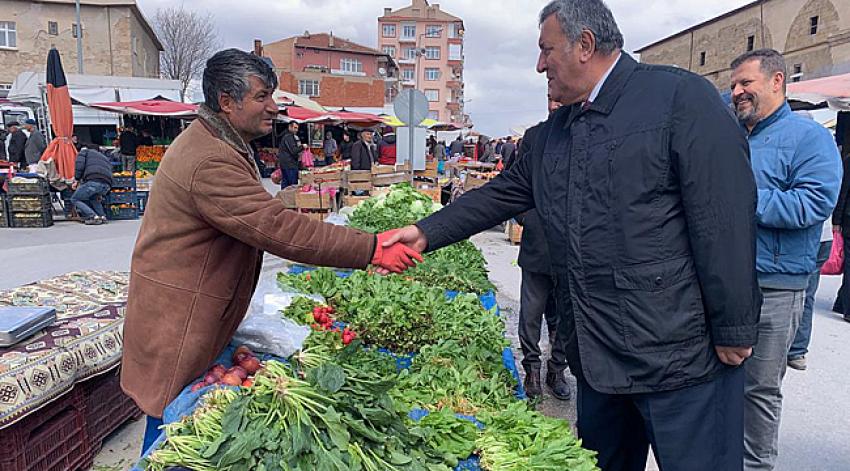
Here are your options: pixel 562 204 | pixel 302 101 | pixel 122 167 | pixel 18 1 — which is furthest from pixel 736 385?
pixel 18 1

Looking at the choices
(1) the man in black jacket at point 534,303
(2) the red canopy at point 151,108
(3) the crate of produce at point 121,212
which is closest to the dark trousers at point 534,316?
(1) the man in black jacket at point 534,303

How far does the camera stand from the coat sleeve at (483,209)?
8.88 feet

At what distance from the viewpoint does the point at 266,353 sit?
2.79 m

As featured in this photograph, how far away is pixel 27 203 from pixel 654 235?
12.2 meters

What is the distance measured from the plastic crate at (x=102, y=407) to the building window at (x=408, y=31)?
3551 inches

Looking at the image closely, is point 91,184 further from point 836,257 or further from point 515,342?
point 836,257

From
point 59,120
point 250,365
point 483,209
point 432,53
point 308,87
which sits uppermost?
point 432,53

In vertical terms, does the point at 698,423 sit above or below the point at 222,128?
below

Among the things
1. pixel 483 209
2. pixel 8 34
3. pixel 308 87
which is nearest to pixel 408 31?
pixel 308 87

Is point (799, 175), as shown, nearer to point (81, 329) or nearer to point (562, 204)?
point (562, 204)

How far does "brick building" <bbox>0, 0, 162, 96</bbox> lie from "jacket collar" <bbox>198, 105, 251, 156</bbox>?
3732 cm

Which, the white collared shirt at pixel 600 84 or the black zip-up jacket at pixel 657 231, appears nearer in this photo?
the black zip-up jacket at pixel 657 231

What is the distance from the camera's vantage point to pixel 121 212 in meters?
12.3

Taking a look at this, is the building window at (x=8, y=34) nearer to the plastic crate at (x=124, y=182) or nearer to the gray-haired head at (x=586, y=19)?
the plastic crate at (x=124, y=182)
